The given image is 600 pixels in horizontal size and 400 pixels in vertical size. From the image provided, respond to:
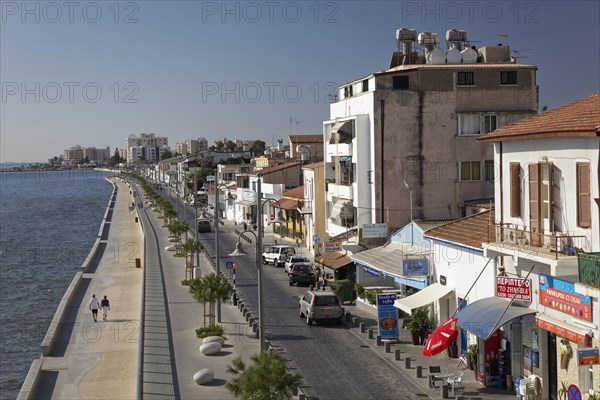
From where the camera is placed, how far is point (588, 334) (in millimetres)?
17375

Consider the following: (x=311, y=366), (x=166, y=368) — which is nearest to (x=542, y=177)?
(x=311, y=366)

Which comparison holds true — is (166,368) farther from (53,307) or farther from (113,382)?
(53,307)

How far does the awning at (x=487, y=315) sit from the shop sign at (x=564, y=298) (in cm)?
87

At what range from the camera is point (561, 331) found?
18.5 metres

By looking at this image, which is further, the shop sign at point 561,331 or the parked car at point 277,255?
the parked car at point 277,255

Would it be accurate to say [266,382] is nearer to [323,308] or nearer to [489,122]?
[323,308]

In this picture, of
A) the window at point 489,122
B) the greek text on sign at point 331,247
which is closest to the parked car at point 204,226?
the greek text on sign at point 331,247

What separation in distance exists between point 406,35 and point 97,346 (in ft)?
94.0

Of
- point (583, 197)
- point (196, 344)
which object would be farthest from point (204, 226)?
point (583, 197)

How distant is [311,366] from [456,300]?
18.0ft

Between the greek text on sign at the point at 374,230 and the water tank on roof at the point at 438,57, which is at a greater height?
the water tank on roof at the point at 438,57

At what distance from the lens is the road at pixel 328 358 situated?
2228 cm

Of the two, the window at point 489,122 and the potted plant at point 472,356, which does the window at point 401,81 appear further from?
the potted plant at point 472,356

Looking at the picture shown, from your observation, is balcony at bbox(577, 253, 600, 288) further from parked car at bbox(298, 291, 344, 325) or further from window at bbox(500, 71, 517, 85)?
window at bbox(500, 71, 517, 85)
